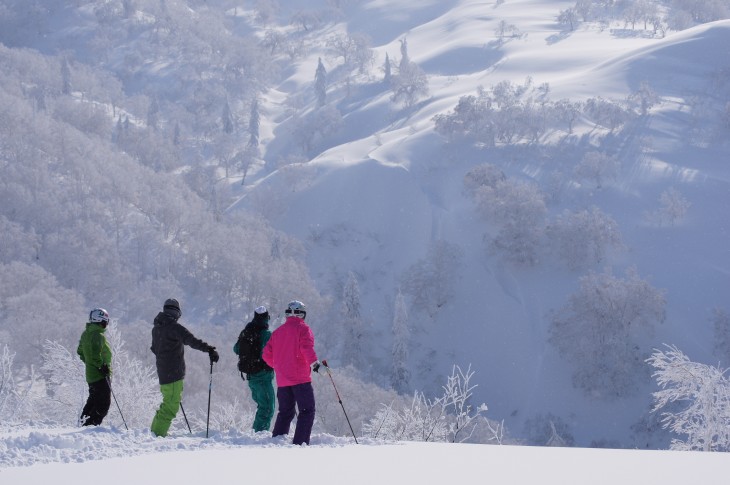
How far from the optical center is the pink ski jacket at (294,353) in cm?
1003

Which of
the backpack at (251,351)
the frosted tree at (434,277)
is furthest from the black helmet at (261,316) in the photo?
the frosted tree at (434,277)

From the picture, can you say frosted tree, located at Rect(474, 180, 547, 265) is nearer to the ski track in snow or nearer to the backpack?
the backpack

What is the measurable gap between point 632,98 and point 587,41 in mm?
47127

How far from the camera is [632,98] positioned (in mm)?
89375

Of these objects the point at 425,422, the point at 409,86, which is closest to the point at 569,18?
the point at 409,86

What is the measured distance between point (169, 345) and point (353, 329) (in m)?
50.8

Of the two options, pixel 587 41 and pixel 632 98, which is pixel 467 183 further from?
pixel 587 41

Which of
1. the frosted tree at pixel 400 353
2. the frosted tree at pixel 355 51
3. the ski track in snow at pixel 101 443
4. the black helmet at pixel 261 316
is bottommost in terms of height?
the frosted tree at pixel 400 353

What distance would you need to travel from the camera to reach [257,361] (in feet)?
37.3

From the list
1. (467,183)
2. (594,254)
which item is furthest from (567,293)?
(467,183)

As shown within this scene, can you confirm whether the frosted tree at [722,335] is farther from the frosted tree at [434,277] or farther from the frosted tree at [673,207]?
the frosted tree at [434,277]

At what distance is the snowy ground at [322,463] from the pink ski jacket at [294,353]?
1.05 m

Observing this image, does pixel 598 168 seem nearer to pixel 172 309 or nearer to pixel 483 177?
pixel 483 177

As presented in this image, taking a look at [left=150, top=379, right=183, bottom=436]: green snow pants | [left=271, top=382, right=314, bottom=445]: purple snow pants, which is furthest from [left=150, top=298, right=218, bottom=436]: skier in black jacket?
[left=271, top=382, right=314, bottom=445]: purple snow pants
